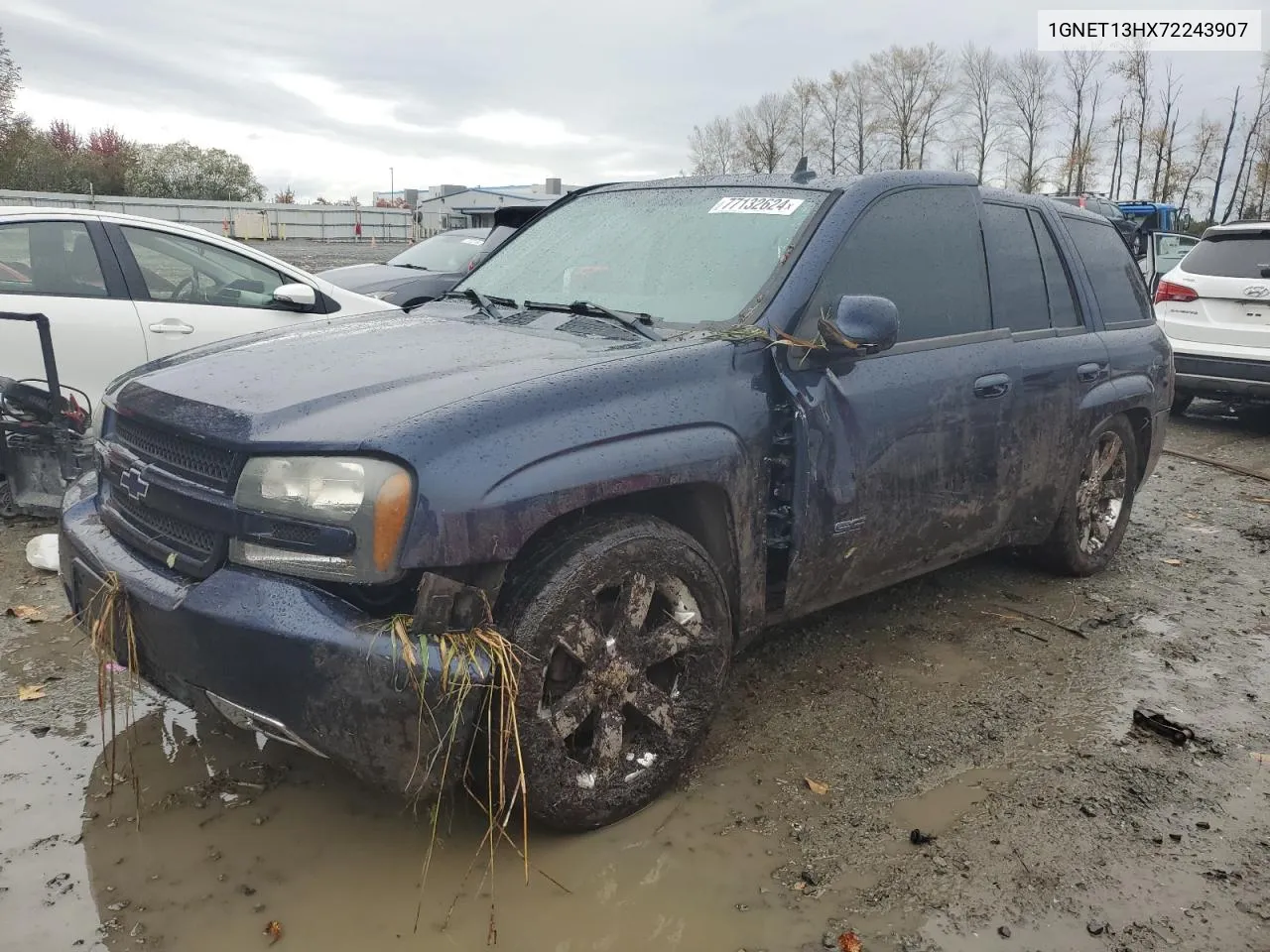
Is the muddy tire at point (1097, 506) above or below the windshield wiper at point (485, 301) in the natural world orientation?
below

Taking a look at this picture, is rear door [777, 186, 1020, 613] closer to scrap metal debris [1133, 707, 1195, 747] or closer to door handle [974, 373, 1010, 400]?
door handle [974, 373, 1010, 400]

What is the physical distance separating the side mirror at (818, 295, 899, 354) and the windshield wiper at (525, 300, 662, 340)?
53cm

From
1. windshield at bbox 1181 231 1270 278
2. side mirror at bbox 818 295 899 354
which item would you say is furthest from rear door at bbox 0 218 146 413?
windshield at bbox 1181 231 1270 278

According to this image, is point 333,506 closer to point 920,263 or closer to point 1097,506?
point 920,263

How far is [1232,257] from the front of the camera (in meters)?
8.62

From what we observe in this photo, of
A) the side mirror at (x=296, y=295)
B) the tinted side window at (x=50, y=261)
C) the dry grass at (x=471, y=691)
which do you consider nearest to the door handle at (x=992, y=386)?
the dry grass at (x=471, y=691)

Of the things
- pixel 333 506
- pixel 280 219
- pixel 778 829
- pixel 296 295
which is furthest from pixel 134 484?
pixel 280 219

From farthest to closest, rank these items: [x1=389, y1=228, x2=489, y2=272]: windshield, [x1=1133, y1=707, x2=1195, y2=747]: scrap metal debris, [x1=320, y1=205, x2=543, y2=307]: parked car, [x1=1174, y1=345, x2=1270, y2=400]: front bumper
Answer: [x1=389, y1=228, x2=489, y2=272]: windshield → [x1=320, y1=205, x2=543, y2=307]: parked car → [x1=1174, y1=345, x2=1270, y2=400]: front bumper → [x1=1133, y1=707, x2=1195, y2=747]: scrap metal debris

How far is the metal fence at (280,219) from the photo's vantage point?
146 feet

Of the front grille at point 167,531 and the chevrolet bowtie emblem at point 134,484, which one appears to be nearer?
the front grille at point 167,531

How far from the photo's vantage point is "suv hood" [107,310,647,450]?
2465mm

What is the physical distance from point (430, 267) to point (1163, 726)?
895 centimetres

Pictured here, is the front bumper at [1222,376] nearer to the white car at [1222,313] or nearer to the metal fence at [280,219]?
the white car at [1222,313]

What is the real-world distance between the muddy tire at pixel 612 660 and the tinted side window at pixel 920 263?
3.47 ft
